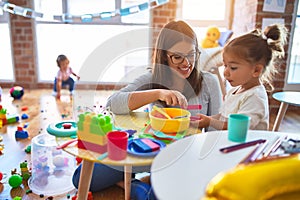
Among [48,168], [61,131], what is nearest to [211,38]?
[48,168]

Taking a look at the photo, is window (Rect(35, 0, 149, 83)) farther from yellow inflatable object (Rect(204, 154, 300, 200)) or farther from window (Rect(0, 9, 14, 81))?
yellow inflatable object (Rect(204, 154, 300, 200))

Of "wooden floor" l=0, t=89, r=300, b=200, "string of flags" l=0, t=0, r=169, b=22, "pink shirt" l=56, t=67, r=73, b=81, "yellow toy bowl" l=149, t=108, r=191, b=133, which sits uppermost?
"string of flags" l=0, t=0, r=169, b=22

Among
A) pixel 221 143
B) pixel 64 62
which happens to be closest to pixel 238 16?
pixel 64 62

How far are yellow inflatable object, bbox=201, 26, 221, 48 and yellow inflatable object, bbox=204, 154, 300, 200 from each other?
264cm

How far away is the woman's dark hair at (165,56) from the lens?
1.19 meters

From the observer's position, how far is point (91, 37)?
12.1ft

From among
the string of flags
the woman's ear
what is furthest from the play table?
the string of flags

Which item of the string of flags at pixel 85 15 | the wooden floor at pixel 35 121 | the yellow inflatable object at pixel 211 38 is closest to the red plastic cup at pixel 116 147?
the wooden floor at pixel 35 121

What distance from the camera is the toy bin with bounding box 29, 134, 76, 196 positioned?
1.48 m

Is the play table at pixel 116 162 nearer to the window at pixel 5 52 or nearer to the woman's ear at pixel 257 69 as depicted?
the woman's ear at pixel 257 69

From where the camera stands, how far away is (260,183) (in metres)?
0.42

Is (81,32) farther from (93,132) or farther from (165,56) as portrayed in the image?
(93,132)

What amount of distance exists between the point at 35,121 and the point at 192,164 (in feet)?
7.01

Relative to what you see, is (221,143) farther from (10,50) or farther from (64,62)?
(10,50)
